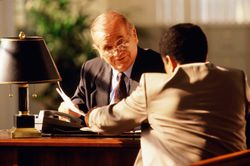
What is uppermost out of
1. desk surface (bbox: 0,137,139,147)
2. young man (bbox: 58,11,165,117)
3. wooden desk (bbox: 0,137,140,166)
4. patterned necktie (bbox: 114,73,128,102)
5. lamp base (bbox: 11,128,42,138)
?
young man (bbox: 58,11,165,117)

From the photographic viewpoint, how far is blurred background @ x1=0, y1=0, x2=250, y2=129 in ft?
24.2

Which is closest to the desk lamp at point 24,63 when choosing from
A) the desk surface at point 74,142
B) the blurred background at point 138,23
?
the desk surface at point 74,142

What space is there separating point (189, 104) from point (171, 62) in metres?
0.21

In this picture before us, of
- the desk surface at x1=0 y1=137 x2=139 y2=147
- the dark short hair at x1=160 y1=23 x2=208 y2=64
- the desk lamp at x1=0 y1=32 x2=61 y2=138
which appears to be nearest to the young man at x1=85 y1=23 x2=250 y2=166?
the dark short hair at x1=160 y1=23 x2=208 y2=64

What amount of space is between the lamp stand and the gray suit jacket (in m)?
0.96

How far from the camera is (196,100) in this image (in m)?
3.28

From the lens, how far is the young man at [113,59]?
472 centimetres

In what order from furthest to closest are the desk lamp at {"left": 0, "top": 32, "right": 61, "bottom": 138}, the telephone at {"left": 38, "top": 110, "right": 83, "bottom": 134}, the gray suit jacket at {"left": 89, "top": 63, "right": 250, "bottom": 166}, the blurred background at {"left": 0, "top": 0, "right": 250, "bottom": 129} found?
the blurred background at {"left": 0, "top": 0, "right": 250, "bottom": 129}
the telephone at {"left": 38, "top": 110, "right": 83, "bottom": 134}
the desk lamp at {"left": 0, "top": 32, "right": 61, "bottom": 138}
the gray suit jacket at {"left": 89, "top": 63, "right": 250, "bottom": 166}

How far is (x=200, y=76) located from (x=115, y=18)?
60.9 inches

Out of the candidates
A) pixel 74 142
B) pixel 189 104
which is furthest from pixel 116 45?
pixel 189 104

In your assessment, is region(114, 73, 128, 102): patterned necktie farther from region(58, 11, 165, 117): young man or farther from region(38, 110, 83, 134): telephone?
region(38, 110, 83, 134): telephone

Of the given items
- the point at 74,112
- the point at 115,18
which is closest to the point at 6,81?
the point at 74,112

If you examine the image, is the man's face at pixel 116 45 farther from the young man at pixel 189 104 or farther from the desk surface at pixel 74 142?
the young man at pixel 189 104

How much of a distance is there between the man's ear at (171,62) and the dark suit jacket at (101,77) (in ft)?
4.32
